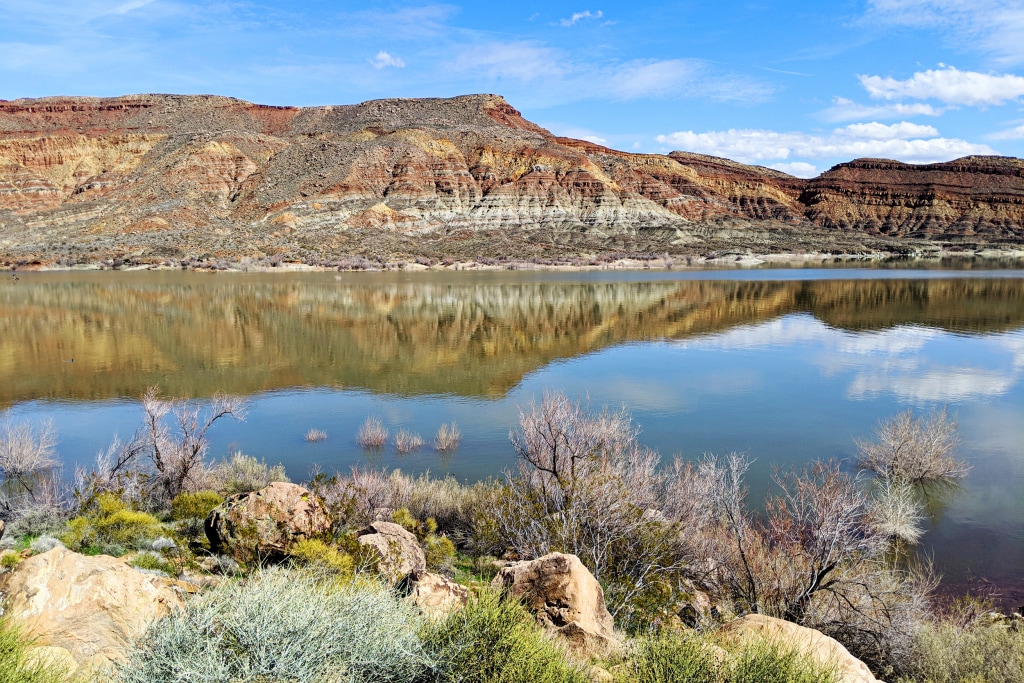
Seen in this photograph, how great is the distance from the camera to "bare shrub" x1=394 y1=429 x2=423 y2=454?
15.3 metres

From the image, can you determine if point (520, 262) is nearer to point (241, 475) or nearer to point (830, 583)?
point (241, 475)

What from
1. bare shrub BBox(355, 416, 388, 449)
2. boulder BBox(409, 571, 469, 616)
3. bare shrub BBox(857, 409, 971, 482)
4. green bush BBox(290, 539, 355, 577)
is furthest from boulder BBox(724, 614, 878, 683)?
bare shrub BBox(355, 416, 388, 449)

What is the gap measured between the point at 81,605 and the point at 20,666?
126 cm

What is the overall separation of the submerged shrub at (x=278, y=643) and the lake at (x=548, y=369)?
8.69 meters

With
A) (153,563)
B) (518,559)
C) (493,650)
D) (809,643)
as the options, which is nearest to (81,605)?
(153,563)

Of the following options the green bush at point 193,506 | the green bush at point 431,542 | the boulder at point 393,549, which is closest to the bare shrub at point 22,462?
the green bush at point 193,506

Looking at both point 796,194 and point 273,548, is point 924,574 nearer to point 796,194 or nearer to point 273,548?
point 273,548

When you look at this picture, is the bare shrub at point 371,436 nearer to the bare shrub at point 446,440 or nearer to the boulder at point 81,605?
the bare shrub at point 446,440

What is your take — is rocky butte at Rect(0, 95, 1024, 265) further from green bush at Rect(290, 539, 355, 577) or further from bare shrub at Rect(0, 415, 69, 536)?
green bush at Rect(290, 539, 355, 577)

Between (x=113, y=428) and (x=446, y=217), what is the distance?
248 ft

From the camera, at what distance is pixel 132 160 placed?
9831 cm

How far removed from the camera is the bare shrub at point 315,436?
16109 millimetres

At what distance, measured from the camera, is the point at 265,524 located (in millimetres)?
8102

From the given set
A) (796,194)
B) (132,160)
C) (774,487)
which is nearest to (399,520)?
(774,487)
